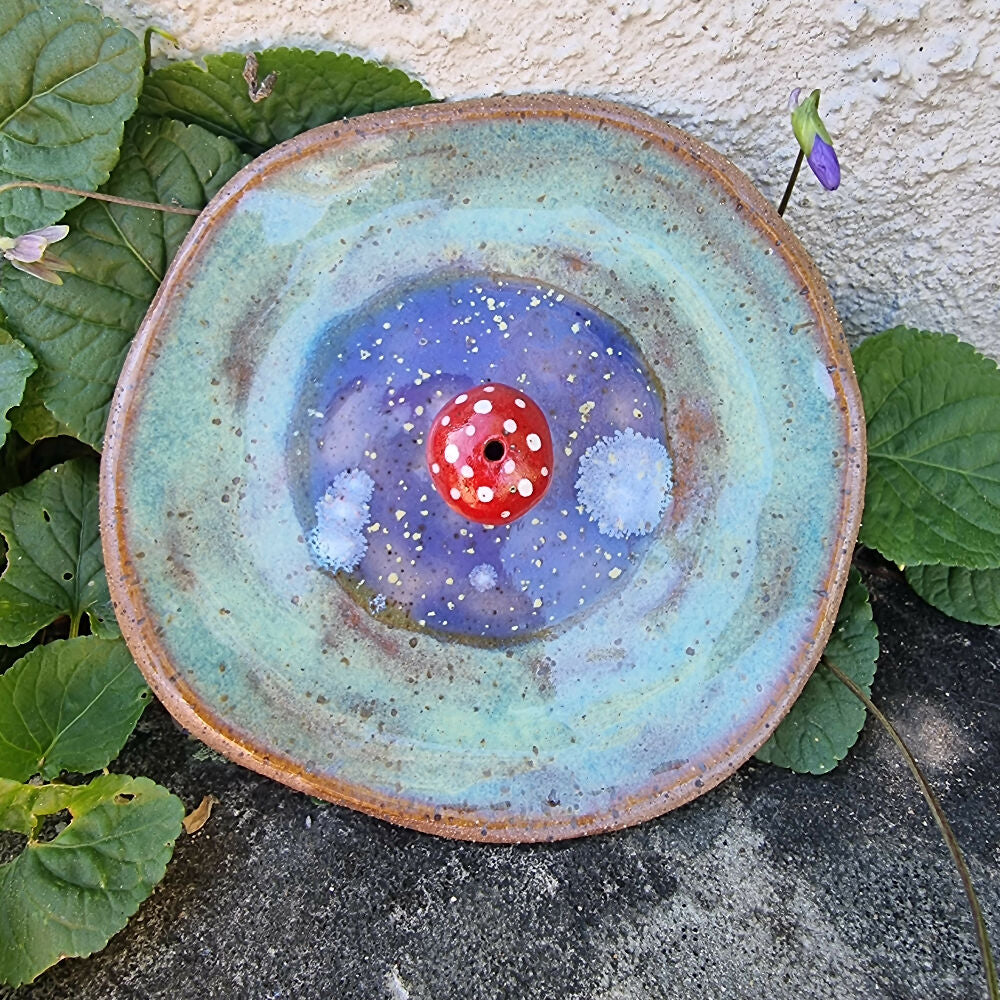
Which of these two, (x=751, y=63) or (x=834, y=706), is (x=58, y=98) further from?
(x=834, y=706)

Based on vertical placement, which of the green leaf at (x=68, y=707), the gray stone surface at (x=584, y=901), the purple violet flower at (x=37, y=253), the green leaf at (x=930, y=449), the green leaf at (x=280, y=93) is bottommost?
the gray stone surface at (x=584, y=901)

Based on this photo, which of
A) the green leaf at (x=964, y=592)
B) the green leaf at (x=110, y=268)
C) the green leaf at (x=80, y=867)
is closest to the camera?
the green leaf at (x=80, y=867)

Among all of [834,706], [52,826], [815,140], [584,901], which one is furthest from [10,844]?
[815,140]

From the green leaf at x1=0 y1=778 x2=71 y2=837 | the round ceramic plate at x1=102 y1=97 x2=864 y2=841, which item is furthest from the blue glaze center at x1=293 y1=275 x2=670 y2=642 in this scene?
the green leaf at x1=0 y1=778 x2=71 y2=837

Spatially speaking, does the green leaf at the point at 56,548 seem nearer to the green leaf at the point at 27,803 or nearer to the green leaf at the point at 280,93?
the green leaf at the point at 27,803

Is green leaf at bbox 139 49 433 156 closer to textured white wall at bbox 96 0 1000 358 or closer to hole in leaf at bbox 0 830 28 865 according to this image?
textured white wall at bbox 96 0 1000 358

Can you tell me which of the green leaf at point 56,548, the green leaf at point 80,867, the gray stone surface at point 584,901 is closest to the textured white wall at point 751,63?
the green leaf at point 56,548

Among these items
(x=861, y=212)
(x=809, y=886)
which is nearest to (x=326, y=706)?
(x=809, y=886)
